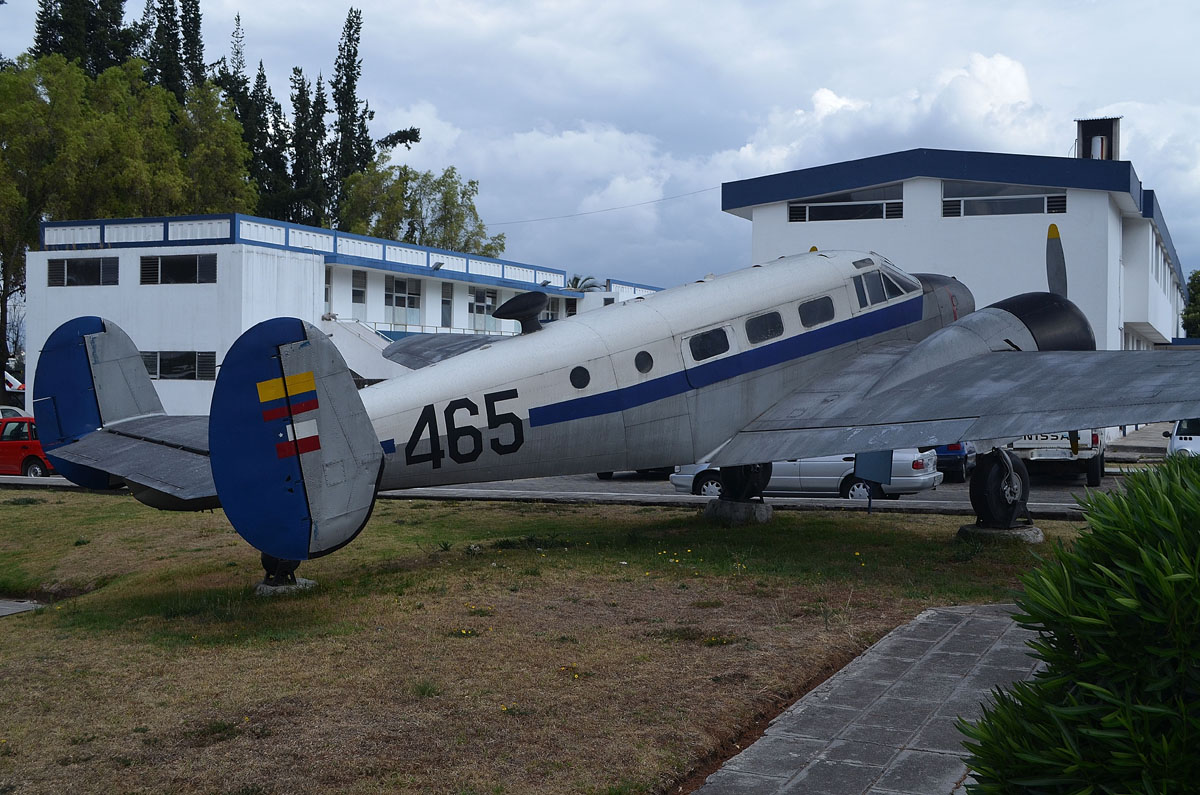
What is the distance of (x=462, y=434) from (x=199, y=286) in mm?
33160

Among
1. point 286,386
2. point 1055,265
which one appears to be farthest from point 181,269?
point 286,386

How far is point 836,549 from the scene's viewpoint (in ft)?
44.1

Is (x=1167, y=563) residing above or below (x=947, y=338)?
below

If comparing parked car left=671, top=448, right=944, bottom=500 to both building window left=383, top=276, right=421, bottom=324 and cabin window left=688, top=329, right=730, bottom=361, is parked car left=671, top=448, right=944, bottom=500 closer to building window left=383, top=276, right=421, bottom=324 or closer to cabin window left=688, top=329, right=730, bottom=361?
cabin window left=688, top=329, right=730, bottom=361

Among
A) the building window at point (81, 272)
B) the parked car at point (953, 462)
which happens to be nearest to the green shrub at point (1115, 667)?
the parked car at point (953, 462)

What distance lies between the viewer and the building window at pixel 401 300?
47500 mm

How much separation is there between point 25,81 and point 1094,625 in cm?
5536

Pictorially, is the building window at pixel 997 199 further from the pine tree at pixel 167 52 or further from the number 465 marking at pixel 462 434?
the pine tree at pixel 167 52

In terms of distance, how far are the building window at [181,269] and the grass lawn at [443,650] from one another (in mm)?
26908

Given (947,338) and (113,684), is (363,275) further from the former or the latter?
(113,684)

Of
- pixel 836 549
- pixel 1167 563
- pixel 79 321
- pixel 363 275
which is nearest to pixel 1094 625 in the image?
pixel 1167 563

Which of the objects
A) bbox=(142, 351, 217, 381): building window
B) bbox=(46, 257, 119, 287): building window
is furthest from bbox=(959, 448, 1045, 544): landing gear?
bbox=(46, 257, 119, 287): building window

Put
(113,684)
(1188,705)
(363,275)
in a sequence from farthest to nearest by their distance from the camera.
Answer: (363,275)
(113,684)
(1188,705)

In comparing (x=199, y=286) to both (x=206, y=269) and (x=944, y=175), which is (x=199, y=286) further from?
(x=944, y=175)
